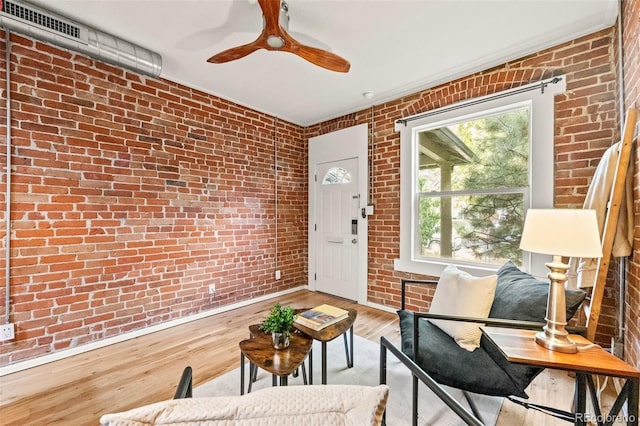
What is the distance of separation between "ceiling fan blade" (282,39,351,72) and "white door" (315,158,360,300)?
1.71m

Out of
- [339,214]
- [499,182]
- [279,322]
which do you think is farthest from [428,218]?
[279,322]

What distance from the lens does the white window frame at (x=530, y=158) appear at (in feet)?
7.52

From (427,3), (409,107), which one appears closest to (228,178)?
(409,107)

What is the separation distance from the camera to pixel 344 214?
3.88m

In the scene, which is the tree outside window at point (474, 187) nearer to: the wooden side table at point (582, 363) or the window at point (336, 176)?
the window at point (336, 176)

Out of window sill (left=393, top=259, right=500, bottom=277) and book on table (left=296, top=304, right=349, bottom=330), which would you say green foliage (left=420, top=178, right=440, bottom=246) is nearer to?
window sill (left=393, top=259, right=500, bottom=277)

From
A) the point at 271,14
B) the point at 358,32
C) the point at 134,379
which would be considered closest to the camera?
the point at 271,14

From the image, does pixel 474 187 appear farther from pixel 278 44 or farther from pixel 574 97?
pixel 278 44

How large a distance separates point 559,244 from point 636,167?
3.35 ft

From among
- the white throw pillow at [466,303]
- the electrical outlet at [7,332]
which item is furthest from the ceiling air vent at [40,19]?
the white throw pillow at [466,303]

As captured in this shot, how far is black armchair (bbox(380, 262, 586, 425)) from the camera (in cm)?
131

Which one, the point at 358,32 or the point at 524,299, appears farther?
the point at 358,32

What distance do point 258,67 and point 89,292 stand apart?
264cm

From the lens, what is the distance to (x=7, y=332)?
2.00m
